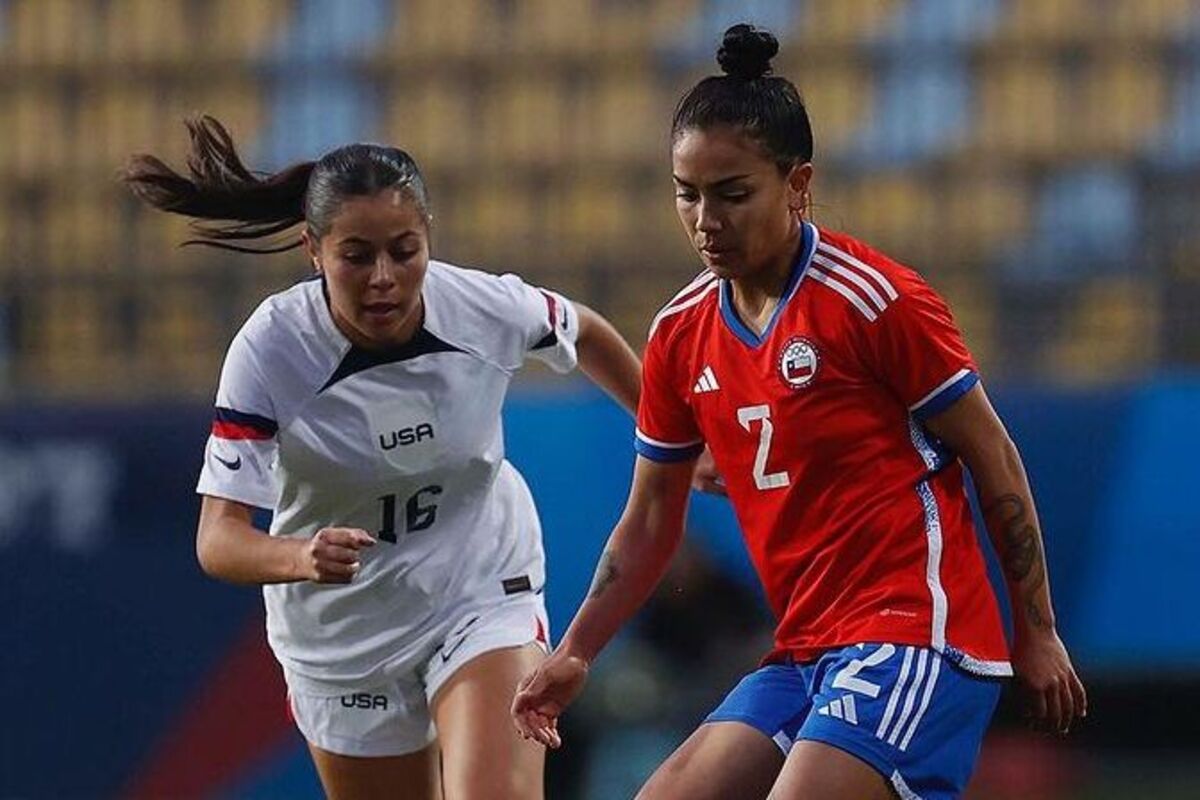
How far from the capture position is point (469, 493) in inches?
221

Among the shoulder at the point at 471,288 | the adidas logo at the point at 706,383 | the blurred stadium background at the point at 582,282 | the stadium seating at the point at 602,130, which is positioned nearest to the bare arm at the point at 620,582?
the adidas logo at the point at 706,383

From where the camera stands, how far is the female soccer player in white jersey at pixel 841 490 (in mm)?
4410

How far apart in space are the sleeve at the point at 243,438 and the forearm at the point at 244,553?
7 centimetres

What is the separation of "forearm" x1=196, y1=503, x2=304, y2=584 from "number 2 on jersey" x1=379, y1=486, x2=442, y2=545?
1.36 ft

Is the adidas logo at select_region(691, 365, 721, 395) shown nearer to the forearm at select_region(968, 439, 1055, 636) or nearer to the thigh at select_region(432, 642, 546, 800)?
the forearm at select_region(968, 439, 1055, 636)

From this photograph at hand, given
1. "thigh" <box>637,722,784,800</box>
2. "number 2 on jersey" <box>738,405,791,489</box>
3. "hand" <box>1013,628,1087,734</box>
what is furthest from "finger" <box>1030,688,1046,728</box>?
"number 2 on jersey" <box>738,405,791,489</box>

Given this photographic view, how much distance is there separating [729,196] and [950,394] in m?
0.52

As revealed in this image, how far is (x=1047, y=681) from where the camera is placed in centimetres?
447

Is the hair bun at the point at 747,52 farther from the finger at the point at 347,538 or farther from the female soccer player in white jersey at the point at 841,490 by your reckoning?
the finger at the point at 347,538

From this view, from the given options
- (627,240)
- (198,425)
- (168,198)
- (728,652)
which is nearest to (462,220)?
(627,240)

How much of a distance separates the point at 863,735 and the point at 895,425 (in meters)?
0.55

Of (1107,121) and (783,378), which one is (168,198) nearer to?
(783,378)

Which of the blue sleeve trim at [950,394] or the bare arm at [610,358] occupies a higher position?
the blue sleeve trim at [950,394]

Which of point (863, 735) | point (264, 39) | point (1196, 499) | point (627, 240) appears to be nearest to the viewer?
point (863, 735)
